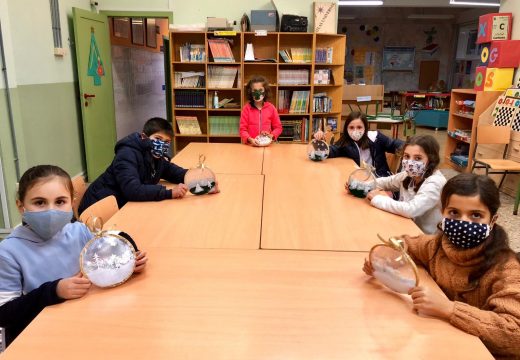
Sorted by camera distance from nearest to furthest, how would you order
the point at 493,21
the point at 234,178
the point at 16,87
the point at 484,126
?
the point at 234,178 → the point at 16,87 → the point at 484,126 → the point at 493,21

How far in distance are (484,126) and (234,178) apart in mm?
3499

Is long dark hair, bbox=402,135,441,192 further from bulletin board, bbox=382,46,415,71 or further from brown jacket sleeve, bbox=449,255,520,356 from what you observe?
bulletin board, bbox=382,46,415,71

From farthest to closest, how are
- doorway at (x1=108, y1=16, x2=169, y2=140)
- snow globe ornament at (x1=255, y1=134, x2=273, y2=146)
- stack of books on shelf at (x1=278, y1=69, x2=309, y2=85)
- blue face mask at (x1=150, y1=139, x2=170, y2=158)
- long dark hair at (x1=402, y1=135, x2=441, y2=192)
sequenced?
doorway at (x1=108, y1=16, x2=169, y2=140) < stack of books on shelf at (x1=278, y1=69, x2=309, y2=85) < snow globe ornament at (x1=255, y1=134, x2=273, y2=146) < blue face mask at (x1=150, y1=139, x2=170, y2=158) < long dark hair at (x1=402, y1=135, x2=441, y2=192)

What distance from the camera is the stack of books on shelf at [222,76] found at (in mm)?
5668

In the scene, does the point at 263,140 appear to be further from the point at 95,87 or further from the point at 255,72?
the point at 95,87

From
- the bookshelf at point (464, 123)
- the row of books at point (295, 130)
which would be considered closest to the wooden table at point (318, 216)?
the row of books at point (295, 130)

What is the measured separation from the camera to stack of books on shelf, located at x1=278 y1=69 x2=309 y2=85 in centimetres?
571

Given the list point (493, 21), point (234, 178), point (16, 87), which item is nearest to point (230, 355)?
point (234, 178)

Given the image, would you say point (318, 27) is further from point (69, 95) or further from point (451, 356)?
point (451, 356)

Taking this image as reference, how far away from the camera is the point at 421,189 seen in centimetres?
214

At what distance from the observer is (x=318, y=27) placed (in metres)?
5.53

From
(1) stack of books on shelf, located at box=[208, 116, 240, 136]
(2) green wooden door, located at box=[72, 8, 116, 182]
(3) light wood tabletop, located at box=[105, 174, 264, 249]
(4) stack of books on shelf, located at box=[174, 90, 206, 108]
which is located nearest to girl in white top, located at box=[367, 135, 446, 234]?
(3) light wood tabletop, located at box=[105, 174, 264, 249]

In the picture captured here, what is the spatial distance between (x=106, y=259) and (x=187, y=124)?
15.3 feet

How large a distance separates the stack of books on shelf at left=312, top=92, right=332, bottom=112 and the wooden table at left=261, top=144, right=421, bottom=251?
9.62 feet
